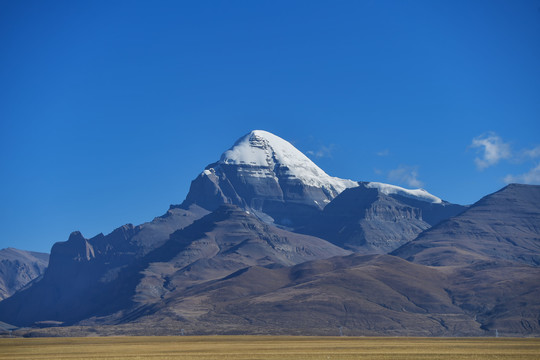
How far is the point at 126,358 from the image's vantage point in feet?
424

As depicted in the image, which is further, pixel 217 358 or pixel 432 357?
pixel 217 358

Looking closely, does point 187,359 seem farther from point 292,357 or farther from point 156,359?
point 292,357

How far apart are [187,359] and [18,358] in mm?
31591

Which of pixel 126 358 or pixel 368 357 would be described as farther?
pixel 126 358

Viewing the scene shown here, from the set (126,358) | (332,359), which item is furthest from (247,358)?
(126,358)

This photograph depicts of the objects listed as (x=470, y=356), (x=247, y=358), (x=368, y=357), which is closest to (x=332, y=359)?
(x=368, y=357)

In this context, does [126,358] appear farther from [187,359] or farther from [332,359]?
[332,359]

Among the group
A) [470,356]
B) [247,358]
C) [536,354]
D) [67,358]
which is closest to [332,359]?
[247,358]

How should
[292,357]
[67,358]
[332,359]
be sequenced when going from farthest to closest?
[67,358] → [292,357] → [332,359]

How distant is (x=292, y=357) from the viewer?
406ft

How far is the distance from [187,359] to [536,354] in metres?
58.6

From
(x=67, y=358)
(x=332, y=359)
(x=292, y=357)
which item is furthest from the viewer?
(x=67, y=358)

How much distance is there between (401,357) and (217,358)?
103 feet

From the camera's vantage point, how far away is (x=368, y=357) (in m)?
120
